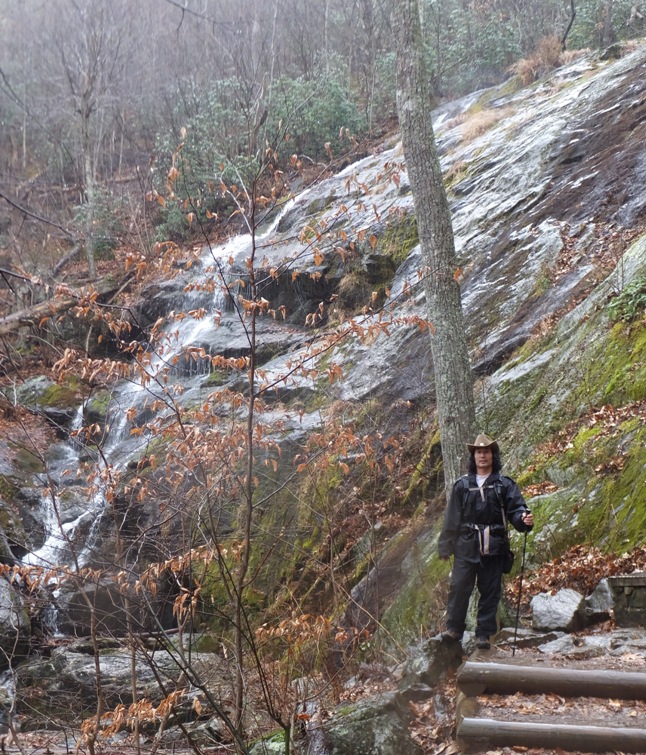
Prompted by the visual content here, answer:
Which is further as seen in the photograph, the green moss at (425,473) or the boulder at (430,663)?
the green moss at (425,473)

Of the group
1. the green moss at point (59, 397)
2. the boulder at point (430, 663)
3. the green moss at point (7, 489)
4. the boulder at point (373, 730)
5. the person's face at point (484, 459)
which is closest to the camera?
the boulder at point (373, 730)

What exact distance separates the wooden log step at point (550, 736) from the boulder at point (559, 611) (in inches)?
67.7

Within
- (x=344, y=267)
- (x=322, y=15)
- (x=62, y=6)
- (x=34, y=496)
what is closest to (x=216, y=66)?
(x=322, y=15)

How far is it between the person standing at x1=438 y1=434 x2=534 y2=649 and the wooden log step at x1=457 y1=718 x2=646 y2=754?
1235 mm

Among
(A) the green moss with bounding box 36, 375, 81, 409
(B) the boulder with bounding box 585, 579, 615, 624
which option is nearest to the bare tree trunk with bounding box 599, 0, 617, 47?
(A) the green moss with bounding box 36, 375, 81, 409

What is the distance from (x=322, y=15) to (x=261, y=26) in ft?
16.5

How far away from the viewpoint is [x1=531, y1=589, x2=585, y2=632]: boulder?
5.03 metres

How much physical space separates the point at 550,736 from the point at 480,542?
1.57 meters

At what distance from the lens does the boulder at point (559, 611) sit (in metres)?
5.03

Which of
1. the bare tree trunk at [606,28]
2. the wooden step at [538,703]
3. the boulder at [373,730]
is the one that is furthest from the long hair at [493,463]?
the bare tree trunk at [606,28]

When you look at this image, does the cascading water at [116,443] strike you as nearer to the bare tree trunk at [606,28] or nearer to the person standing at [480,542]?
the person standing at [480,542]

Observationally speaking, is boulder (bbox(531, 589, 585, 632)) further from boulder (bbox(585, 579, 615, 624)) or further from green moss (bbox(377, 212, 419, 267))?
green moss (bbox(377, 212, 419, 267))

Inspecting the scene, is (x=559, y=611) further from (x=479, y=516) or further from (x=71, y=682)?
(x=71, y=682)

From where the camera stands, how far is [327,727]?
438 centimetres
